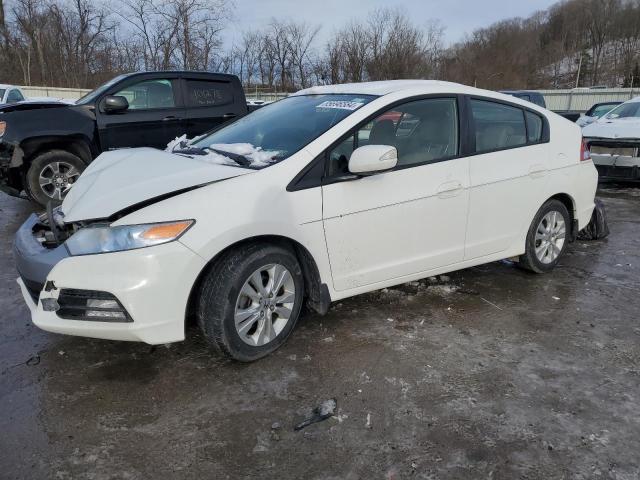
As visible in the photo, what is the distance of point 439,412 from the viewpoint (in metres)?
2.60

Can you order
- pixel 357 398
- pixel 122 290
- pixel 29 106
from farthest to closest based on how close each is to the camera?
pixel 29 106
pixel 357 398
pixel 122 290

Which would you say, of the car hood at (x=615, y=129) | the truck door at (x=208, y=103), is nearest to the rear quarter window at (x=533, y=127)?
the truck door at (x=208, y=103)

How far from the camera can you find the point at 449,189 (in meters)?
3.64

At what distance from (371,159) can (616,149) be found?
7140 millimetres

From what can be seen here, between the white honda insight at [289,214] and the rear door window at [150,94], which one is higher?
the rear door window at [150,94]

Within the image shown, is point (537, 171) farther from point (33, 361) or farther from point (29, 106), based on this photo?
point (29, 106)

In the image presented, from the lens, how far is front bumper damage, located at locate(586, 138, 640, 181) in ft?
27.2

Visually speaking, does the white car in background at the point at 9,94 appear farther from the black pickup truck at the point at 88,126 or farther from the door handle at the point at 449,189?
the door handle at the point at 449,189

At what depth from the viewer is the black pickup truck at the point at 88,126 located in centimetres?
644

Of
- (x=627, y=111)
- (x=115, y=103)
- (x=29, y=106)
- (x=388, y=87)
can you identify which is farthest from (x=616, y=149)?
(x=29, y=106)

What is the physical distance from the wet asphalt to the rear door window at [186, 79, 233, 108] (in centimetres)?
427

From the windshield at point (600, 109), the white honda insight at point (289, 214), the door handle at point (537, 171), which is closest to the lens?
the white honda insight at point (289, 214)

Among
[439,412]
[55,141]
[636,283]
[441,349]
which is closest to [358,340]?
[441,349]

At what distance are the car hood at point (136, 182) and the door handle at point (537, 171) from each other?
96.3 inches
